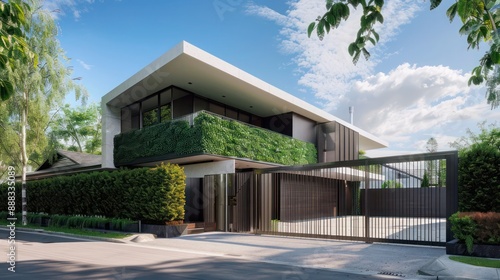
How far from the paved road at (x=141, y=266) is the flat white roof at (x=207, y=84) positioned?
872 cm

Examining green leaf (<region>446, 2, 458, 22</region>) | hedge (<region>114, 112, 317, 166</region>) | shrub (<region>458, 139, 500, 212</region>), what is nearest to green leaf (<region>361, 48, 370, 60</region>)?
green leaf (<region>446, 2, 458, 22</region>)

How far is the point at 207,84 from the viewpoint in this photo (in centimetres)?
1897

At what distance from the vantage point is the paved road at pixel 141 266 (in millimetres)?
7199

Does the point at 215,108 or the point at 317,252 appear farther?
the point at 215,108

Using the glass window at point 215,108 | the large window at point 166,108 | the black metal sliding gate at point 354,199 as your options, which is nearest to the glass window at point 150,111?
the large window at point 166,108

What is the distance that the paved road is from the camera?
23.6ft

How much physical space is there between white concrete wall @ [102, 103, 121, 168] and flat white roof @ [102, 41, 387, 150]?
0.46 m

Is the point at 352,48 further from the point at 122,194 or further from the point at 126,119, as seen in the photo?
the point at 126,119

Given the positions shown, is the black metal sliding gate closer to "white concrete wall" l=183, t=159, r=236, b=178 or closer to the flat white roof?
"white concrete wall" l=183, t=159, r=236, b=178

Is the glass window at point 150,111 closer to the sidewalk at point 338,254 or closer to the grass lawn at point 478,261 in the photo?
the sidewalk at point 338,254

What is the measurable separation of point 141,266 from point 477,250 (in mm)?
7667

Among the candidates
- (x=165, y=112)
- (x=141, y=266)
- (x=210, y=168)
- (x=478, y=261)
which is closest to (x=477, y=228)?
(x=478, y=261)

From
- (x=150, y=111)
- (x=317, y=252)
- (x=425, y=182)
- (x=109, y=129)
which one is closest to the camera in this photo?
(x=317, y=252)

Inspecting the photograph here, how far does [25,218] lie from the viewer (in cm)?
2039
